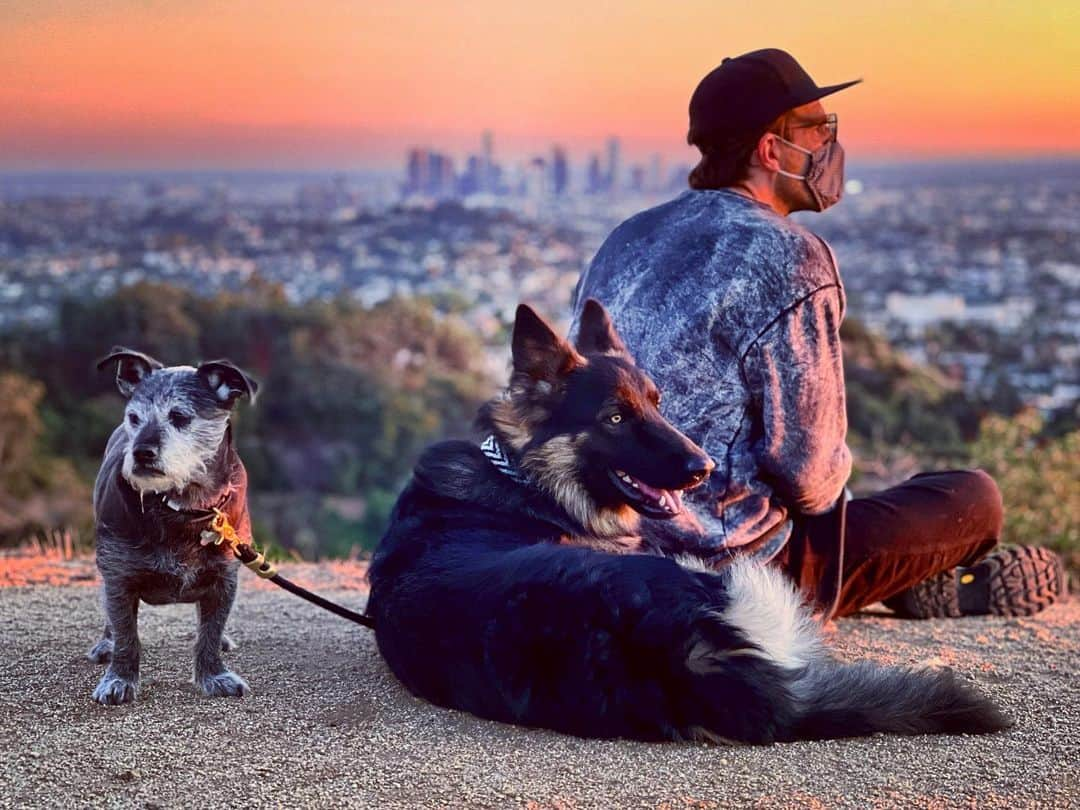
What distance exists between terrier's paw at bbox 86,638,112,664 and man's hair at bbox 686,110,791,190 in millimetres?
3176

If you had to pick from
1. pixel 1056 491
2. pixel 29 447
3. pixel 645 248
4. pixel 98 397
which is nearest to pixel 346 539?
pixel 29 447

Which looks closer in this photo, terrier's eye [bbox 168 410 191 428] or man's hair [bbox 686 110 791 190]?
terrier's eye [bbox 168 410 191 428]

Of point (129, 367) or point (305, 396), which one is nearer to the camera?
point (129, 367)

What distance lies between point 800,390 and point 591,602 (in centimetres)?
151

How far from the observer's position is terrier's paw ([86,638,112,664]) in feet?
16.4

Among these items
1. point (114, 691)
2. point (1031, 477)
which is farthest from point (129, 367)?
point (1031, 477)

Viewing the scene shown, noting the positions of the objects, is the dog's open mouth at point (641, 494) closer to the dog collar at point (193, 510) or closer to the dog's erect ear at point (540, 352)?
the dog's erect ear at point (540, 352)

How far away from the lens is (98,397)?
29.0 meters

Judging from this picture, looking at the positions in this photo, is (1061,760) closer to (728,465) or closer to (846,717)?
(846,717)

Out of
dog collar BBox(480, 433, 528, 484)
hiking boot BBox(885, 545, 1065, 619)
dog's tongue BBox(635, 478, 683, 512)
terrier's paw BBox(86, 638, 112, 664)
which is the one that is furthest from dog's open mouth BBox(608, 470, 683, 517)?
terrier's paw BBox(86, 638, 112, 664)

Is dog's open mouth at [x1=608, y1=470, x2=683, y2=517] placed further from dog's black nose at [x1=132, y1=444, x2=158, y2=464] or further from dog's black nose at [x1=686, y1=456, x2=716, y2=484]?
dog's black nose at [x1=132, y1=444, x2=158, y2=464]

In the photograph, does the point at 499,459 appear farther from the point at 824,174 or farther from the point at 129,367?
the point at 824,174

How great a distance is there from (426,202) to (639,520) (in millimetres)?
26902

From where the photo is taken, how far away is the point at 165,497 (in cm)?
426
